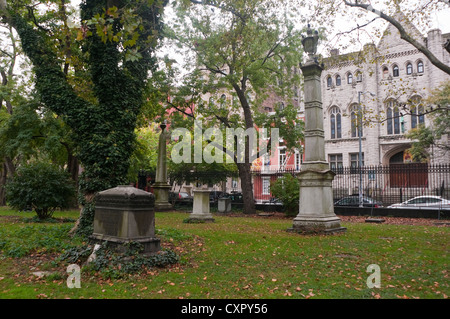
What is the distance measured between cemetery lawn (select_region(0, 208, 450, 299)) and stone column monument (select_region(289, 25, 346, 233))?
1.22 m

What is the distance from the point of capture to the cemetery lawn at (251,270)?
16.8ft

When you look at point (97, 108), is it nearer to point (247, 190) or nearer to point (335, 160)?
point (247, 190)

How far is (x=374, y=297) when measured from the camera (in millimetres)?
4855

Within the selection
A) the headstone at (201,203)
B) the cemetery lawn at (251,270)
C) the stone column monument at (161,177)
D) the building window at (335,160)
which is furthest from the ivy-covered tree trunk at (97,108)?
the building window at (335,160)

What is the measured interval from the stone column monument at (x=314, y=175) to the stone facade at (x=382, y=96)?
22.8 metres

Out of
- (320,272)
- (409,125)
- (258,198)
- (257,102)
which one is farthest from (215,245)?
(409,125)

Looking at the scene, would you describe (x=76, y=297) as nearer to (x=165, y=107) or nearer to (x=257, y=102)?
(x=165, y=107)

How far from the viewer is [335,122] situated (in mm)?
40250

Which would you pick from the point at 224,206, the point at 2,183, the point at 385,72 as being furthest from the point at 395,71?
the point at 2,183

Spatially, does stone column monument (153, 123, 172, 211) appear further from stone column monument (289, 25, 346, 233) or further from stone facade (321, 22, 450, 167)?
stone facade (321, 22, 450, 167)
